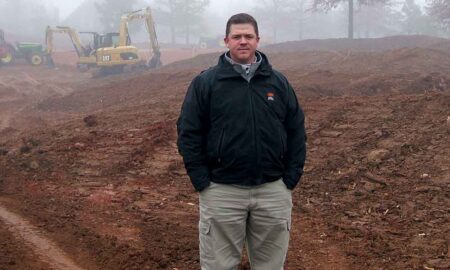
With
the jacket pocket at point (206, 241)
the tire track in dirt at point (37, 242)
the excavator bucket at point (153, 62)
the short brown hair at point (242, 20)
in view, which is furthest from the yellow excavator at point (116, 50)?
the jacket pocket at point (206, 241)

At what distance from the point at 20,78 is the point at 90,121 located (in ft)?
56.6

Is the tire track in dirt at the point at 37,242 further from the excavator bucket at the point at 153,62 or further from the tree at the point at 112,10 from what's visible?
the tree at the point at 112,10

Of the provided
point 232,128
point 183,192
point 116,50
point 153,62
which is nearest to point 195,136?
point 232,128

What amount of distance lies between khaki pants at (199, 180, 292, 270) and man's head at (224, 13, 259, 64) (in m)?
0.85

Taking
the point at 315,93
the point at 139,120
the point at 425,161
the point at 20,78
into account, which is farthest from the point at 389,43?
the point at 425,161

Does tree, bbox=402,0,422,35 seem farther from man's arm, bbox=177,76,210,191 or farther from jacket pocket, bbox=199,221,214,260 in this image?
jacket pocket, bbox=199,221,214,260

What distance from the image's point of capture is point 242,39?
329 cm

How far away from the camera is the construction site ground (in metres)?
5.09

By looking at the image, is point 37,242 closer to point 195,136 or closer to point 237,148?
point 195,136

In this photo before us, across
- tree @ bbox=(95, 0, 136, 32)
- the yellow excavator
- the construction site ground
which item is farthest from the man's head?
tree @ bbox=(95, 0, 136, 32)

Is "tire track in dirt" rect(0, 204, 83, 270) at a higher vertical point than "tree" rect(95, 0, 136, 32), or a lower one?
lower

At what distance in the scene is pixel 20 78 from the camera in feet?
86.2

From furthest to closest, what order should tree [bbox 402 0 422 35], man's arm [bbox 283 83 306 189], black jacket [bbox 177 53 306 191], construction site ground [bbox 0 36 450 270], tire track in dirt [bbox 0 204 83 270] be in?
tree [bbox 402 0 422 35] < construction site ground [bbox 0 36 450 270] < tire track in dirt [bbox 0 204 83 270] < man's arm [bbox 283 83 306 189] < black jacket [bbox 177 53 306 191]

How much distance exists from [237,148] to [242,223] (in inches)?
20.5
